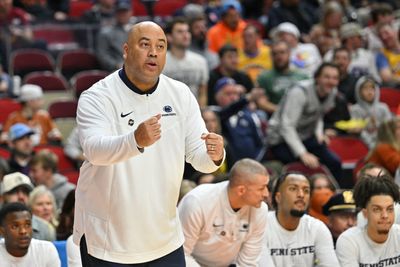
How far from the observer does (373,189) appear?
5930 mm

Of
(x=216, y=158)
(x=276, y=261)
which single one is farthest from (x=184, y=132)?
(x=276, y=261)

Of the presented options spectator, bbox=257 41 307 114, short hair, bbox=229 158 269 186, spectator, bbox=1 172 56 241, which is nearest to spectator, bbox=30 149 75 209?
spectator, bbox=1 172 56 241

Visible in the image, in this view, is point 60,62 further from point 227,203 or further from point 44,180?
point 227,203

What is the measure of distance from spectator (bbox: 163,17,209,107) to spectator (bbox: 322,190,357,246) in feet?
10.5

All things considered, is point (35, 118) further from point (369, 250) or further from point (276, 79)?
point (369, 250)

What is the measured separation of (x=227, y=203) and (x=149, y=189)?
1.84m

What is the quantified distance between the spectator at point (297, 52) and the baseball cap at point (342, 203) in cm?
416

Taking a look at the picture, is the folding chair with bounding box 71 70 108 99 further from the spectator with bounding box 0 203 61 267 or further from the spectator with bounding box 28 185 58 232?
the spectator with bounding box 0 203 61 267

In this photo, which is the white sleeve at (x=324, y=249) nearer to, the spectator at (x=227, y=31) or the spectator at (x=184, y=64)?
the spectator at (x=184, y=64)

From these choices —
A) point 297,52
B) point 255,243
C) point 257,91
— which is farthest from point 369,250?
point 297,52

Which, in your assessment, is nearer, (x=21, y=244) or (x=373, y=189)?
(x=21, y=244)

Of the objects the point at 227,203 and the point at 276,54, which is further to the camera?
the point at 276,54

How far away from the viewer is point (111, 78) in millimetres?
4254

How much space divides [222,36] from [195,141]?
7534 mm
